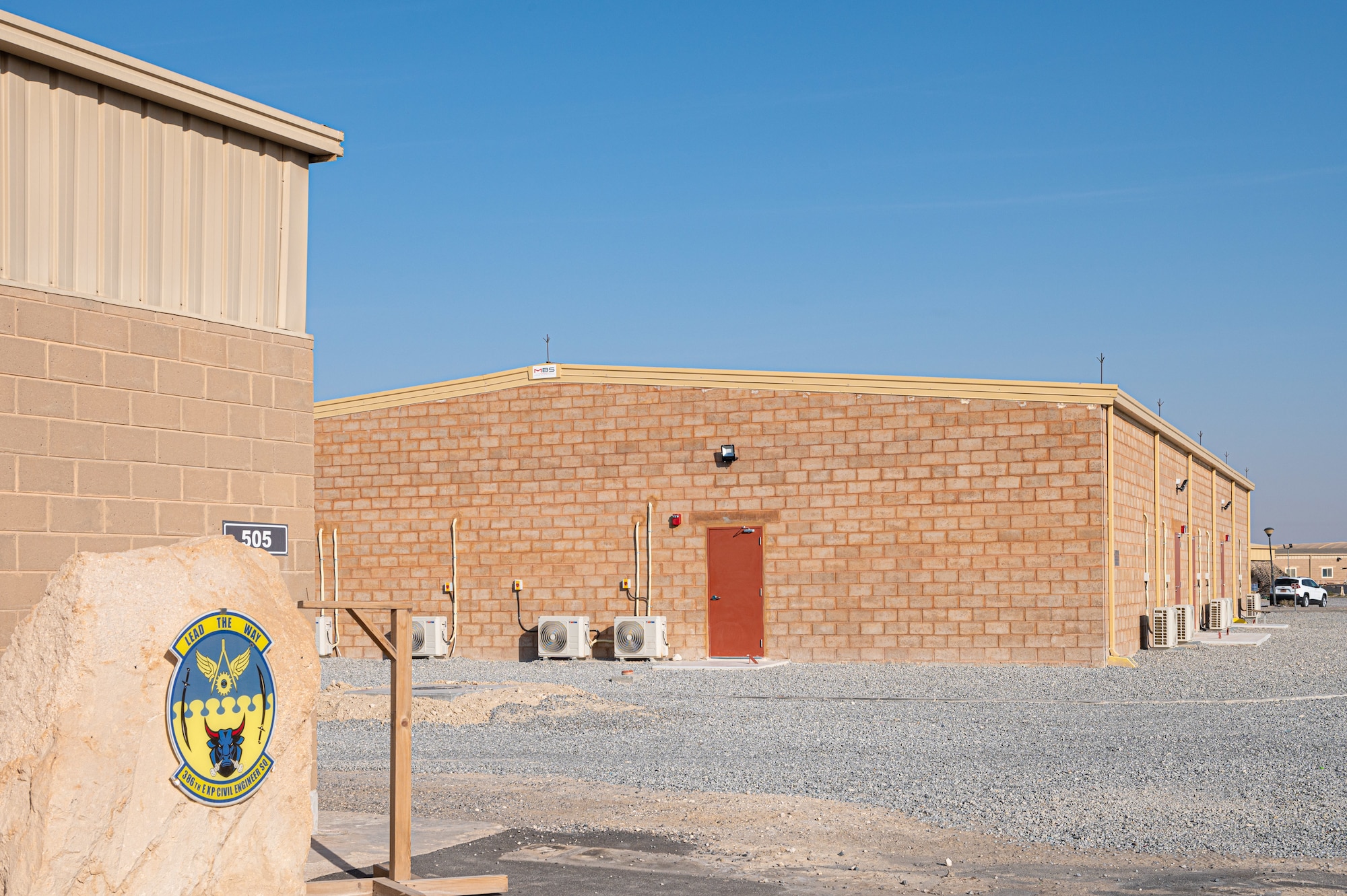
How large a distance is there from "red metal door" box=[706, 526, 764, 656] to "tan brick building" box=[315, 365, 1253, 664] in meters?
0.13

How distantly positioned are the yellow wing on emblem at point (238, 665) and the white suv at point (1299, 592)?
223 feet

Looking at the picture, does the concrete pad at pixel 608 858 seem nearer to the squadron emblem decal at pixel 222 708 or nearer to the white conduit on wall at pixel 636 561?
the squadron emblem decal at pixel 222 708

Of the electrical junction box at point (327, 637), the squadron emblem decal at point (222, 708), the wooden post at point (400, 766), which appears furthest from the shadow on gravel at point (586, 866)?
the electrical junction box at point (327, 637)

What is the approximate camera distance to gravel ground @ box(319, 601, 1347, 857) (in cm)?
914

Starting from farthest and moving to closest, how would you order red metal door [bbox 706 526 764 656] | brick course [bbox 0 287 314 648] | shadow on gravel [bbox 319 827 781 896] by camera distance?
red metal door [bbox 706 526 764 656] < shadow on gravel [bbox 319 827 781 896] < brick course [bbox 0 287 314 648]

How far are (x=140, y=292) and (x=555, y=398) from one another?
16971 millimetres

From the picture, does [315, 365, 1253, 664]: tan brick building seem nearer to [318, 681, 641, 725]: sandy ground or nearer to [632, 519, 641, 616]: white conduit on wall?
[632, 519, 641, 616]: white conduit on wall

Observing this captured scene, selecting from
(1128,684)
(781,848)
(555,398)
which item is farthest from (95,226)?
(555,398)

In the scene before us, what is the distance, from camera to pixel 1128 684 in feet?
61.8

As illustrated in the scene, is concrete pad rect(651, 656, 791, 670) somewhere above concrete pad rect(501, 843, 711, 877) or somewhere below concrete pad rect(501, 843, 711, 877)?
below

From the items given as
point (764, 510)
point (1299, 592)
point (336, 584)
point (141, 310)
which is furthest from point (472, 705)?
point (1299, 592)

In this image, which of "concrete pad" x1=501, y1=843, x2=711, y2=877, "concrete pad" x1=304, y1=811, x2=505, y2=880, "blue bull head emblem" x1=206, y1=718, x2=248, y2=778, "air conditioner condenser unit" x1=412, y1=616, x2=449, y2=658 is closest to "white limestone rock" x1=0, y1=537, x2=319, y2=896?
"blue bull head emblem" x1=206, y1=718, x2=248, y2=778

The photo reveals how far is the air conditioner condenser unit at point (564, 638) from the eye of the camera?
78.5 feet

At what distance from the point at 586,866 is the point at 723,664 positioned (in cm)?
1500
